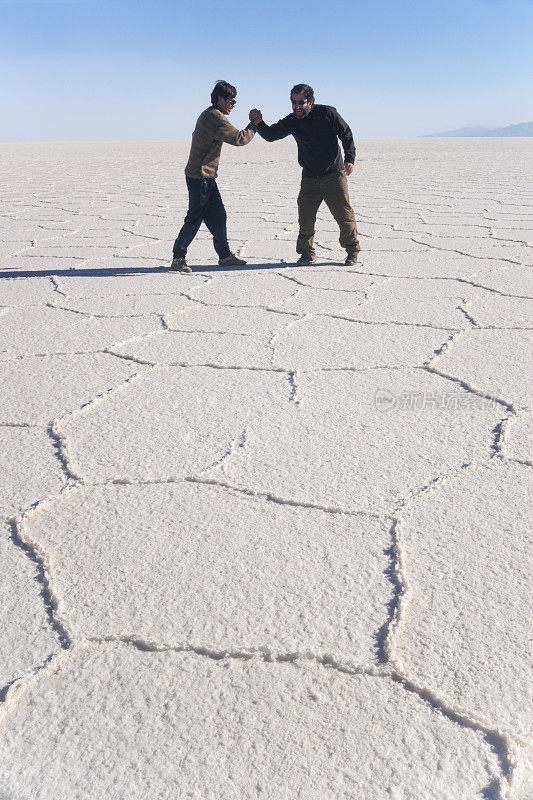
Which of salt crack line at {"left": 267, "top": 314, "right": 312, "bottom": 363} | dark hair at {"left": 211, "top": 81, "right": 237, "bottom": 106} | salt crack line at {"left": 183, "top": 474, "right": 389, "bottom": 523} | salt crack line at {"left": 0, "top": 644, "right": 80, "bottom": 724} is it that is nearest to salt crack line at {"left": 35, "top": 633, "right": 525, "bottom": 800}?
salt crack line at {"left": 0, "top": 644, "right": 80, "bottom": 724}

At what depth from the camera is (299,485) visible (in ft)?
4.75

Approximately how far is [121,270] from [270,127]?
102cm

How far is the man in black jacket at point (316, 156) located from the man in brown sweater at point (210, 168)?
15 centimetres

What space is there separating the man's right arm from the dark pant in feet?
1.09

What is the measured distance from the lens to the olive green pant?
3.50m

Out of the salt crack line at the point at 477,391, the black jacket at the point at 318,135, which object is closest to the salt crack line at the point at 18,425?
the salt crack line at the point at 477,391

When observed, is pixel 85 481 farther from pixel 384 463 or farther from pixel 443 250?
pixel 443 250

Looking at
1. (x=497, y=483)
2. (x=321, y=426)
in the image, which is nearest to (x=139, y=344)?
(x=321, y=426)

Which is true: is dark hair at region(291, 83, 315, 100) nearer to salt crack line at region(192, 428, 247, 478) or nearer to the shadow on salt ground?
the shadow on salt ground

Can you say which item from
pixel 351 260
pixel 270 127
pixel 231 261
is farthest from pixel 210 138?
pixel 351 260

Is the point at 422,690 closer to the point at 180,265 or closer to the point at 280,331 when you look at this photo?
the point at 280,331

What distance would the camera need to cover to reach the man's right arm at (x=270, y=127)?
327cm

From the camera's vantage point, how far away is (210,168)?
340 centimetres

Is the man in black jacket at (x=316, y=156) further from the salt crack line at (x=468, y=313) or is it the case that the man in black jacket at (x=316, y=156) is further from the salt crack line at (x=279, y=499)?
the salt crack line at (x=279, y=499)
